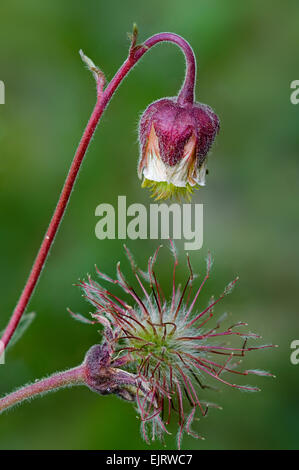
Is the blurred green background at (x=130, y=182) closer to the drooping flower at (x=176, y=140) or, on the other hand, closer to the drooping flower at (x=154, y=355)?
the drooping flower at (x=154, y=355)

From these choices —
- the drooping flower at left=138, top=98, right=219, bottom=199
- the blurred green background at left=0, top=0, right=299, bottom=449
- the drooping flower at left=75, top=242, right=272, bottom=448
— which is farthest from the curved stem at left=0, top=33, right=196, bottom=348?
the blurred green background at left=0, top=0, right=299, bottom=449

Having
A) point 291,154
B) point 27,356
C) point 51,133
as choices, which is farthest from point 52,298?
point 291,154

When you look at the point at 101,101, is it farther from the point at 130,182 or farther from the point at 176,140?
the point at 130,182

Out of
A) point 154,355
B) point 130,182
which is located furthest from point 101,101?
point 130,182

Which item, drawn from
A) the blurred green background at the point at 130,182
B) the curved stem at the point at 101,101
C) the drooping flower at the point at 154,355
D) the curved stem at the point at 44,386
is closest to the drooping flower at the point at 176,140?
the curved stem at the point at 101,101

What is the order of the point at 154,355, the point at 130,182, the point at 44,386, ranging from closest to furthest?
the point at 44,386 → the point at 154,355 → the point at 130,182
